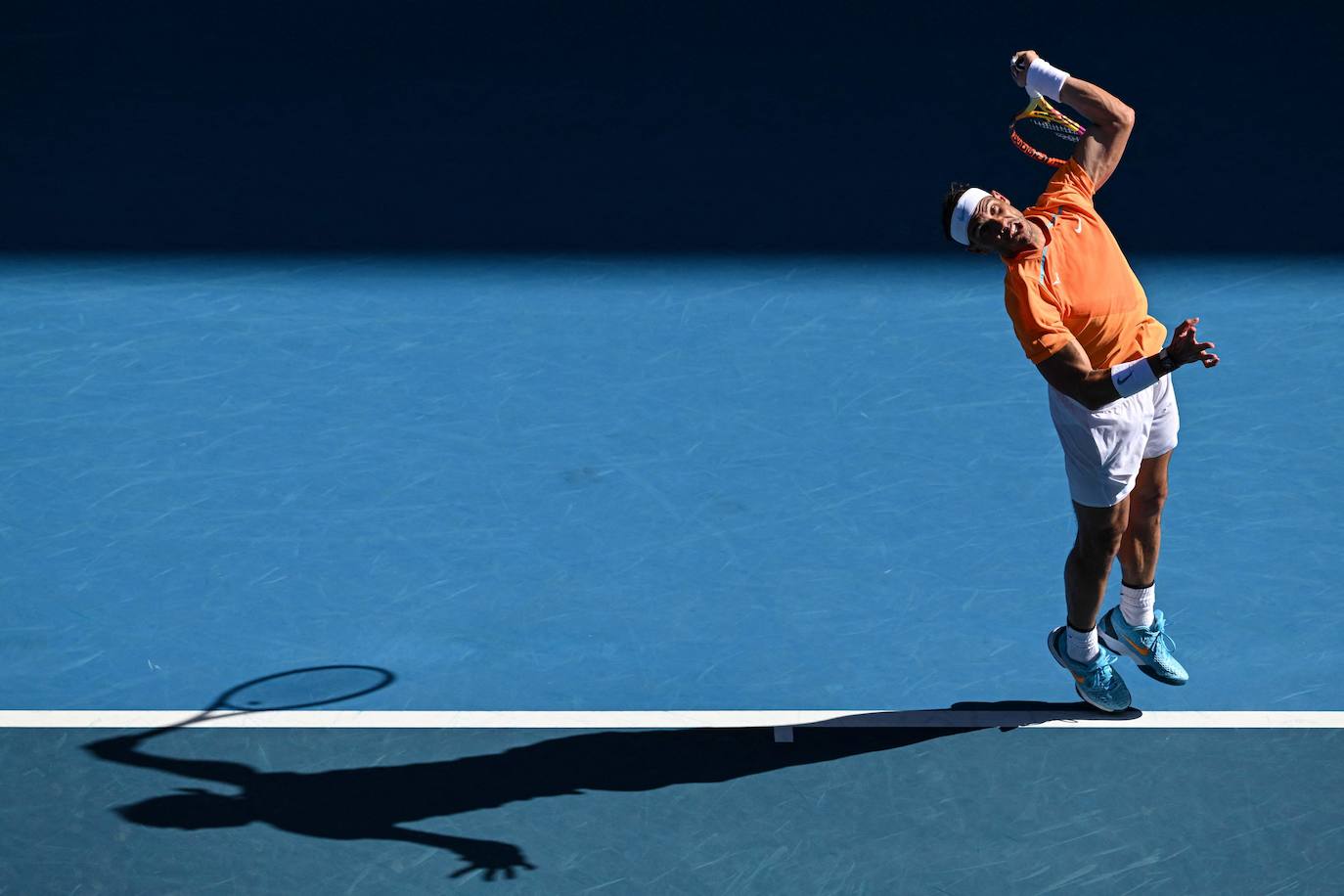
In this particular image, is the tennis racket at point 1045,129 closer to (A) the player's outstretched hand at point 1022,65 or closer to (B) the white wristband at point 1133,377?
(A) the player's outstretched hand at point 1022,65

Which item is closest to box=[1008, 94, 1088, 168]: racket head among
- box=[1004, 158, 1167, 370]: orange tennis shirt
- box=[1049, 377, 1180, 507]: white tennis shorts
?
box=[1004, 158, 1167, 370]: orange tennis shirt

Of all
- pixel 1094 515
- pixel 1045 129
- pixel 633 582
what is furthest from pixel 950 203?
pixel 633 582

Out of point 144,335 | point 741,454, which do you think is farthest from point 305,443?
point 741,454

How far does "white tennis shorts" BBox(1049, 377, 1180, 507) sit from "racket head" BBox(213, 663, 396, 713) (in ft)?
8.54

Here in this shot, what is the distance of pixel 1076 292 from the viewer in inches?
239

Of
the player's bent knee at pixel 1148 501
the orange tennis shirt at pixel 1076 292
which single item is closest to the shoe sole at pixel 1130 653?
the player's bent knee at pixel 1148 501

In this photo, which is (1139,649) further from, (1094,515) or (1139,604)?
(1094,515)

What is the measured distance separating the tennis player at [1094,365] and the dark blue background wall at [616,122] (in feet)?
10.1

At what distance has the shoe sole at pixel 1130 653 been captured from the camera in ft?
21.6

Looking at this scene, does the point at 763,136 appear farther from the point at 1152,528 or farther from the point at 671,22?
the point at 1152,528

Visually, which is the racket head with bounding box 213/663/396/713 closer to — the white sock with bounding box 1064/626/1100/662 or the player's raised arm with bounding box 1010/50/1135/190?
the white sock with bounding box 1064/626/1100/662

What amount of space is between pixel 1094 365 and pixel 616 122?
4860 millimetres

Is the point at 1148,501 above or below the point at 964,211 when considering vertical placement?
below

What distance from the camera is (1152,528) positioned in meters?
6.46
